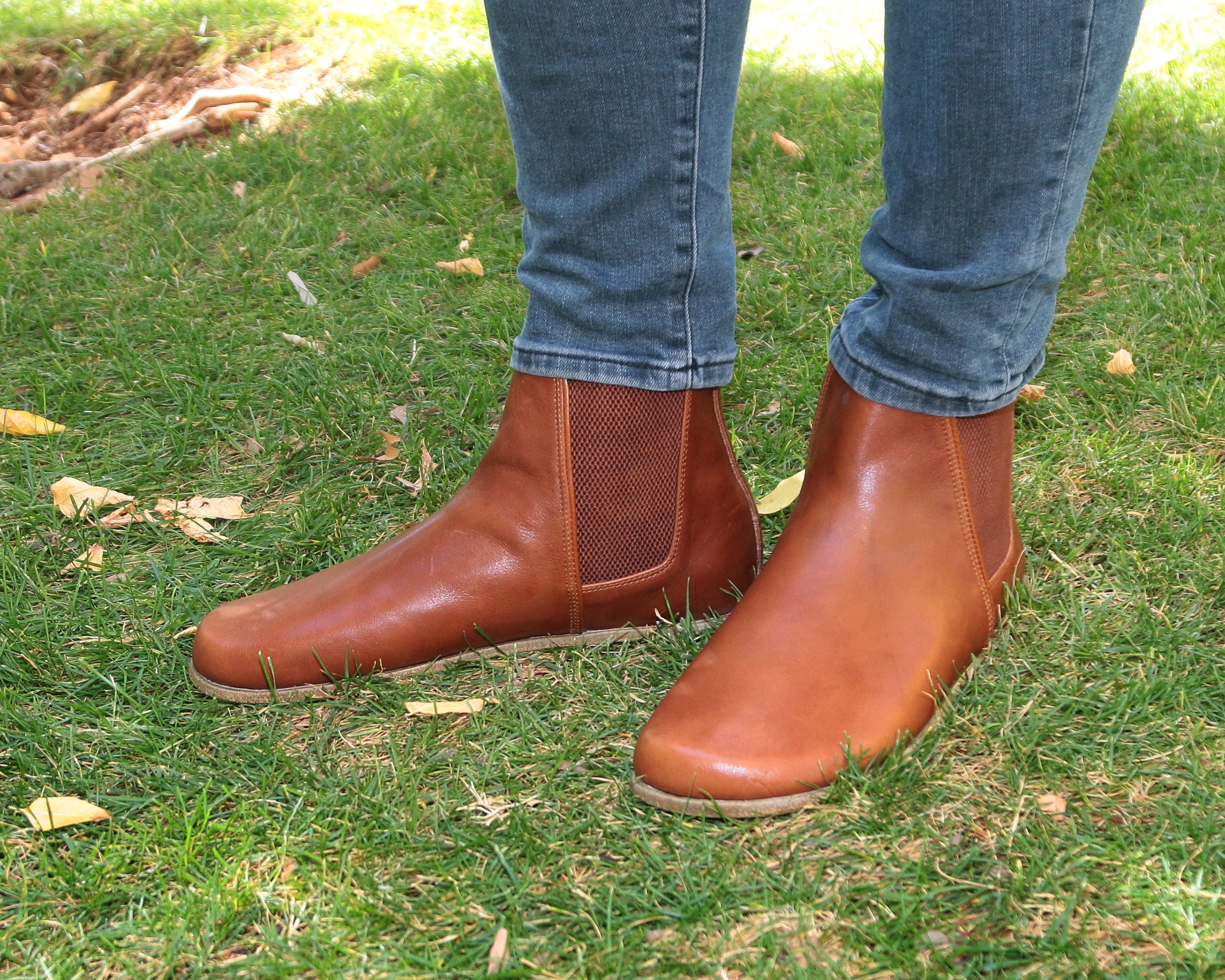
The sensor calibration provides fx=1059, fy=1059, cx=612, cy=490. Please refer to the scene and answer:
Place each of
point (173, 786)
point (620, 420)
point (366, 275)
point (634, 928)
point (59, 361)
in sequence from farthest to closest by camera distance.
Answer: point (366, 275) < point (59, 361) < point (620, 420) < point (173, 786) < point (634, 928)

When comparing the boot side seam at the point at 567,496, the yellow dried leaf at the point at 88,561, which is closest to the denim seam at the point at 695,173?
the boot side seam at the point at 567,496

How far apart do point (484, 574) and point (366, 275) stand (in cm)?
147

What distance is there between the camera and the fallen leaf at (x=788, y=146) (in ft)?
9.91

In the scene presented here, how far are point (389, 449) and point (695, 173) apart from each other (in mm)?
927

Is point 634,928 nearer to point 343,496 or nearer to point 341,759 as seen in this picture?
point 341,759

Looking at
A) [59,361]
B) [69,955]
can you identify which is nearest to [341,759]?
[69,955]

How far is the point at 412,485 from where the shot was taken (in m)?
1.79

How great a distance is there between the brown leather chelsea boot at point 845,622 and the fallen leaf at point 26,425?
1.46 meters

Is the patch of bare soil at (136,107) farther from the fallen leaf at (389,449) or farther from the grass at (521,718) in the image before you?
the fallen leaf at (389,449)

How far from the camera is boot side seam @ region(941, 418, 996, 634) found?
46.4 inches

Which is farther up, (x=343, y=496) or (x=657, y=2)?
(x=657, y=2)

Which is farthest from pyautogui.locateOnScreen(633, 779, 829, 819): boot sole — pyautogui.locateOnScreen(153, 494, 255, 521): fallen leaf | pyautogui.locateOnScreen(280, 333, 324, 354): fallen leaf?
pyautogui.locateOnScreen(280, 333, 324, 354): fallen leaf

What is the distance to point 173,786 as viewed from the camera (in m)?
1.16

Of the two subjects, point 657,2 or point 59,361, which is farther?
point 59,361
